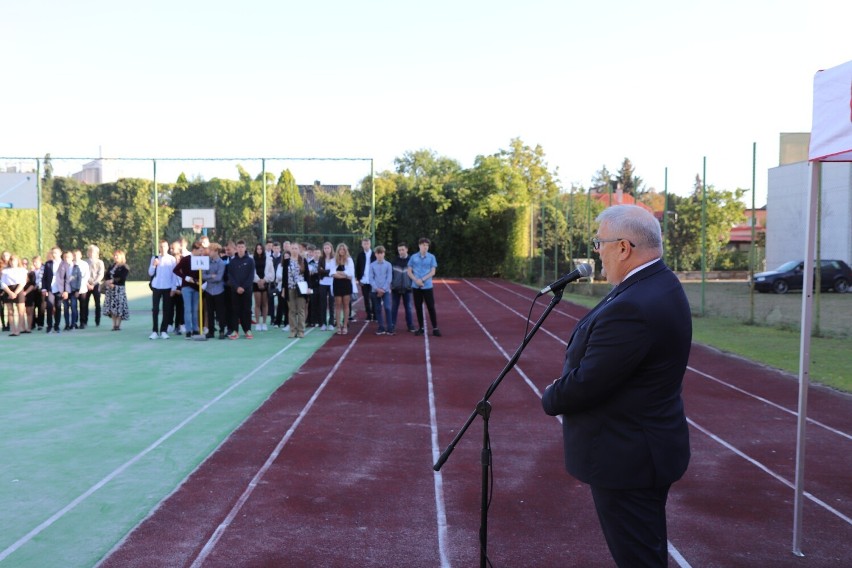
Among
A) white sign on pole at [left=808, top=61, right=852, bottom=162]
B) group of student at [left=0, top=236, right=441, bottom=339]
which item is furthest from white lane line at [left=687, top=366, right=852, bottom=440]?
group of student at [left=0, top=236, right=441, bottom=339]

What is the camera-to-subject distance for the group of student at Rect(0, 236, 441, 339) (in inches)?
585

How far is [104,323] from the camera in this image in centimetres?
1794

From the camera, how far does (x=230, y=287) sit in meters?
14.9

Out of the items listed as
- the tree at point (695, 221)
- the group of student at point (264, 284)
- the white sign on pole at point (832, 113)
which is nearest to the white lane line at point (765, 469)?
the white sign on pole at point (832, 113)

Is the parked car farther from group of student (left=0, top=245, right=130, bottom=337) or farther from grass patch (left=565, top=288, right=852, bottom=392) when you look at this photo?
group of student (left=0, top=245, right=130, bottom=337)

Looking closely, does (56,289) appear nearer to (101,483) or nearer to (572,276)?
(101,483)

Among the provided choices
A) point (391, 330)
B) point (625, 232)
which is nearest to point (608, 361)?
point (625, 232)

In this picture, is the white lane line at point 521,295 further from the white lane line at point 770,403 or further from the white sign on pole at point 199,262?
the white sign on pole at point 199,262

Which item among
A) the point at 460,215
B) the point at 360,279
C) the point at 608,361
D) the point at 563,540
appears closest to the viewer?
the point at 608,361

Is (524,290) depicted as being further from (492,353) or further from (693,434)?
(693,434)

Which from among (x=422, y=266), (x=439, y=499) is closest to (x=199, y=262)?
(x=422, y=266)

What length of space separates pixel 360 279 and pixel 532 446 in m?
10.3

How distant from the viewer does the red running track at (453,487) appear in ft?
15.2

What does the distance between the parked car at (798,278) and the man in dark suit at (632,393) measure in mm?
28797
